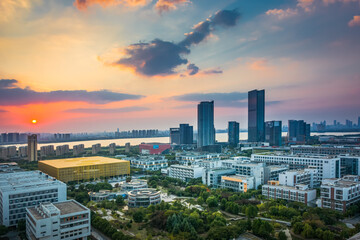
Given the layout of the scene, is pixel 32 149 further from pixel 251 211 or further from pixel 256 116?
pixel 256 116

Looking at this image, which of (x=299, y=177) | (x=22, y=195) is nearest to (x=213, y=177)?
(x=299, y=177)

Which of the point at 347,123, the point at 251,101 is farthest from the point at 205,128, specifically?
the point at 347,123

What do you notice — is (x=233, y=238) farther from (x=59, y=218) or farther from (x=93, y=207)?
(x=93, y=207)

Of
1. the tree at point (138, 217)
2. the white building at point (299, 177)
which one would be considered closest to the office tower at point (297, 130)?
the white building at point (299, 177)

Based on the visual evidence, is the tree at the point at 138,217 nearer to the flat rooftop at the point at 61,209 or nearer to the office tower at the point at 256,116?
the flat rooftop at the point at 61,209

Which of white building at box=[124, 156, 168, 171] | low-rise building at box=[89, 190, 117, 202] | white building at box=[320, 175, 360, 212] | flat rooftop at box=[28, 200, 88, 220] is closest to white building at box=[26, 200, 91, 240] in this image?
flat rooftop at box=[28, 200, 88, 220]
